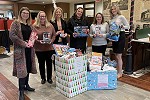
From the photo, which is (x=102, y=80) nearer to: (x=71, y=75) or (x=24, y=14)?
(x=71, y=75)

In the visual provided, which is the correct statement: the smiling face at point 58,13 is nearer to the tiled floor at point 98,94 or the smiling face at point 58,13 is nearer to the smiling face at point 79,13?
the smiling face at point 79,13

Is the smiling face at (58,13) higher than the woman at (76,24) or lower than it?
higher

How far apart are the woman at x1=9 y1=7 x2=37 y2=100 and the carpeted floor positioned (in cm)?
200

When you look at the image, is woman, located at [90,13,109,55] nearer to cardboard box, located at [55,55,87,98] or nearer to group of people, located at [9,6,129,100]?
group of people, located at [9,6,129,100]

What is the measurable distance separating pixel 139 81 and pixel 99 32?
133 centimetres

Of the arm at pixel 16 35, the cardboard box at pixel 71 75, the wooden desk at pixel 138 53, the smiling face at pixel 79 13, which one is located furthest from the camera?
the wooden desk at pixel 138 53

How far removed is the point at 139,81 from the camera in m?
3.42

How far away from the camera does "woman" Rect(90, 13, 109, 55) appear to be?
3.22 m

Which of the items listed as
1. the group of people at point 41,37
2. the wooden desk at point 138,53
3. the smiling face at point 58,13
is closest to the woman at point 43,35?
the group of people at point 41,37

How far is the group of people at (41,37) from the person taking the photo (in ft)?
8.20

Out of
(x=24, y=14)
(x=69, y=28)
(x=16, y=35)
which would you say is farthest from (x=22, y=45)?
(x=69, y=28)

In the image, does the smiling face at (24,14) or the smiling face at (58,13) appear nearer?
the smiling face at (24,14)

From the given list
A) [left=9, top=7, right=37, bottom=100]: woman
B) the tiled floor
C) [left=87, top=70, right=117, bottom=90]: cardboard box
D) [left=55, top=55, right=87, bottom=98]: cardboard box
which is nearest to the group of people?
[left=9, top=7, right=37, bottom=100]: woman

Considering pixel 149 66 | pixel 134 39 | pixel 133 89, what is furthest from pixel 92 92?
pixel 149 66
